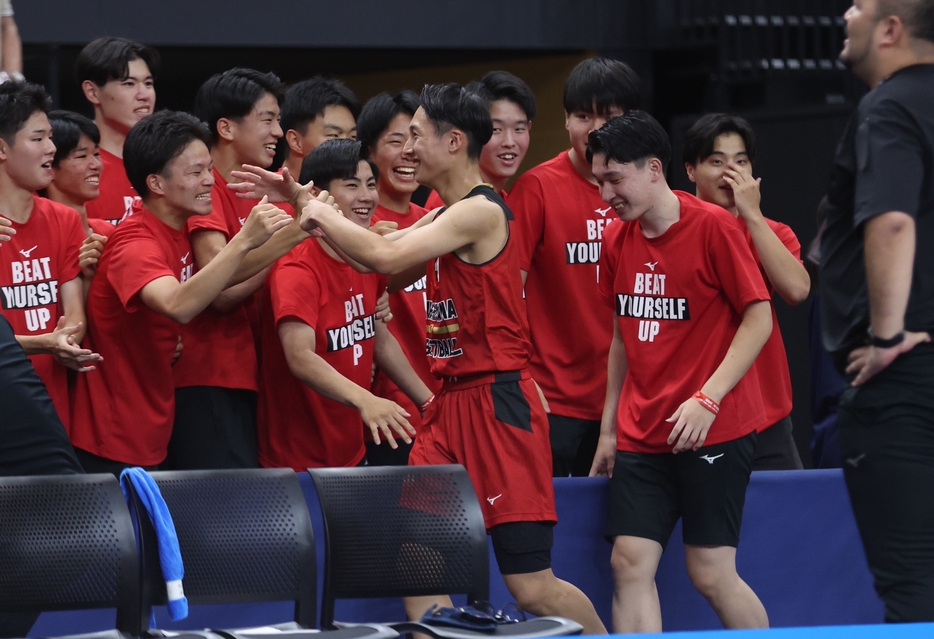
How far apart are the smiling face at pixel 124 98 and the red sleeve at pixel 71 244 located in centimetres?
101

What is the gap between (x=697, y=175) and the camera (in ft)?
17.3

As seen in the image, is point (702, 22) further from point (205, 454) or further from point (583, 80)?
point (205, 454)

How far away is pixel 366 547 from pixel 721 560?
4.26 ft

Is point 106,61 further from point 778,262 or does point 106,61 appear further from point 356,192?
point 778,262

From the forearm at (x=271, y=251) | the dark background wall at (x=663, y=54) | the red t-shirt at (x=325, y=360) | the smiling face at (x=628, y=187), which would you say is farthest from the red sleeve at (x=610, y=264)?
the dark background wall at (x=663, y=54)

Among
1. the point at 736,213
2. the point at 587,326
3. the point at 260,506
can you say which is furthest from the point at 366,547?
the point at 736,213

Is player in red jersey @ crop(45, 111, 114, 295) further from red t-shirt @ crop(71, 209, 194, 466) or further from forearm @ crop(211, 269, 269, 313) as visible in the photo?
forearm @ crop(211, 269, 269, 313)

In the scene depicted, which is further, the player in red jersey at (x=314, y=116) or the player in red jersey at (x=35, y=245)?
the player in red jersey at (x=314, y=116)

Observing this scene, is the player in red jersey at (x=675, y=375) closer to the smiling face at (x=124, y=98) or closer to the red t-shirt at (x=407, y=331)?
the red t-shirt at (x=407, y=331)

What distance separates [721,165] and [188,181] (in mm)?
2126

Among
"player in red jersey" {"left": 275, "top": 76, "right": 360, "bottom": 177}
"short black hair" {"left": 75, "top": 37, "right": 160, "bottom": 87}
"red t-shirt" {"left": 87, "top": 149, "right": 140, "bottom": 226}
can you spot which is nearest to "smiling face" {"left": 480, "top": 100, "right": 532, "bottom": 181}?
"player in red jersey" {"left": 275, "top": 76, "right": 360, "bottom": 177}

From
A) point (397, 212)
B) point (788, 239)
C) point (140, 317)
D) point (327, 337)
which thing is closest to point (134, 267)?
point (140, 317)

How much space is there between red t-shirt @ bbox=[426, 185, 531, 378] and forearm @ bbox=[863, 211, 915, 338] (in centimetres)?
139

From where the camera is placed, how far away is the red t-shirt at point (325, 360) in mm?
4590
